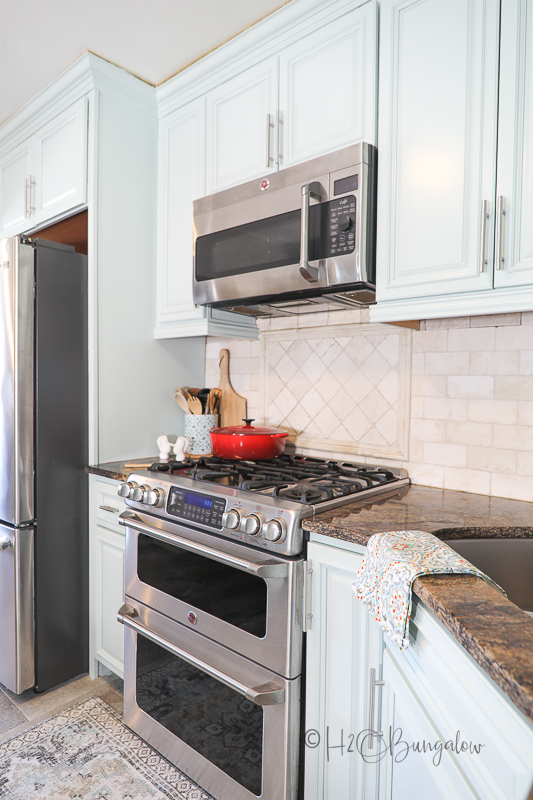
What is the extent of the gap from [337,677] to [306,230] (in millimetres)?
1296

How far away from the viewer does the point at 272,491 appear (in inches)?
60.6

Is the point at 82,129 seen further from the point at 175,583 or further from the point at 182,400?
the point at 175,583

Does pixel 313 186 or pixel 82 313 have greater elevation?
pixel 313 186

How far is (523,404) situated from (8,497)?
192 centimetres

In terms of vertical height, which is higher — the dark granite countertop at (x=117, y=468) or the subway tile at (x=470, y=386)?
the subway tile at (x=470, y=386)

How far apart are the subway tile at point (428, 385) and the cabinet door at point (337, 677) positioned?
0.75 metres

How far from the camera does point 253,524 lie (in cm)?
138

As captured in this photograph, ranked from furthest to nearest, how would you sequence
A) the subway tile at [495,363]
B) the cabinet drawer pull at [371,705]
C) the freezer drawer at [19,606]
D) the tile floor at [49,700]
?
the freezer drawer at [19,606], the tile floor at [49,700], the subway tile at [495,363], the cabinet drawer pull at [371,705]

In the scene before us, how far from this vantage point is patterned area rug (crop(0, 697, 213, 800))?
1597mm

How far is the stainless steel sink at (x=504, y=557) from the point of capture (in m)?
1.30

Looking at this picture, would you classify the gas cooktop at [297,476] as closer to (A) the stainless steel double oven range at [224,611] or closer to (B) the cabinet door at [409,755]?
(A) the stainless steel double oven range at [224,611]

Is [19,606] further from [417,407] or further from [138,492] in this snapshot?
[417,407]

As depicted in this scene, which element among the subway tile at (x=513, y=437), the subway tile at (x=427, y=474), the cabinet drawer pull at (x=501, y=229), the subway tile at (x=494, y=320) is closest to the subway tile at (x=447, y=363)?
the subway tile at (x=494, y=320)

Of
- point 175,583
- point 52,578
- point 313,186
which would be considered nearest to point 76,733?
point 52,578
